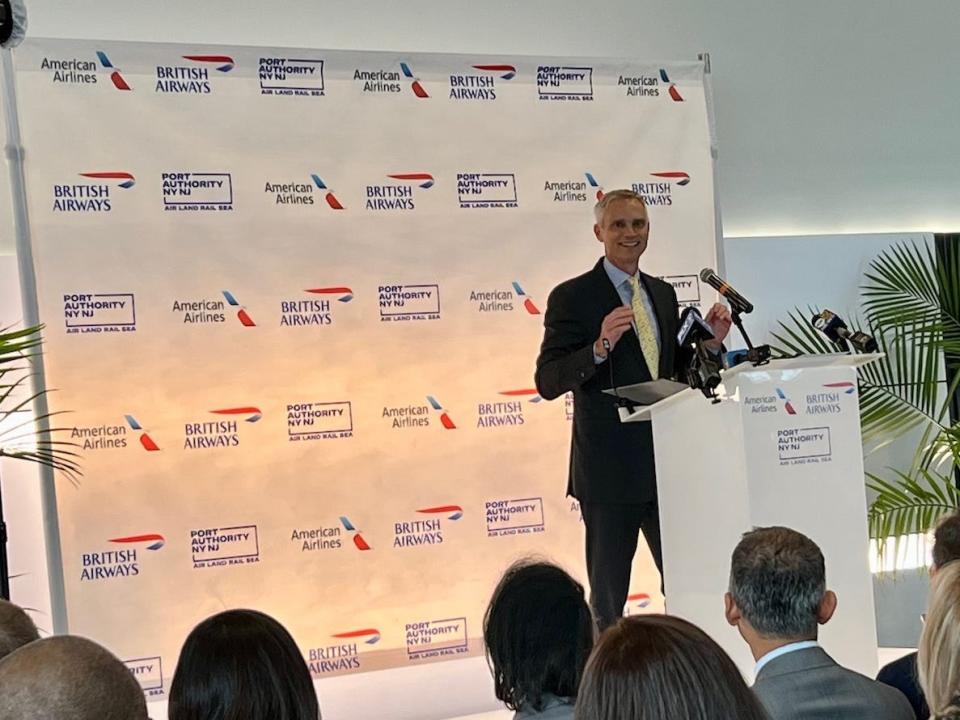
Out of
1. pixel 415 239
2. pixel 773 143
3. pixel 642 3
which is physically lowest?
pixel 415 239

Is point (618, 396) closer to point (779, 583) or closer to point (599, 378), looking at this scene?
point (599, 378)

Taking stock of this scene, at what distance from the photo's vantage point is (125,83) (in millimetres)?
4629

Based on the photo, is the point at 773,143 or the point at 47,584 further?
the point at 773,143

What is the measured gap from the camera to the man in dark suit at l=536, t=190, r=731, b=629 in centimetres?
430

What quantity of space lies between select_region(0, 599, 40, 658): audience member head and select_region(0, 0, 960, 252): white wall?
3354mm

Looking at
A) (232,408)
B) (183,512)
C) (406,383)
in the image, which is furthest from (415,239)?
(183,512)

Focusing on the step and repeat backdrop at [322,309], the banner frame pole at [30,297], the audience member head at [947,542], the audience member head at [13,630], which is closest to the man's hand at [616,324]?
the step and repeat backdrop at [322,309]

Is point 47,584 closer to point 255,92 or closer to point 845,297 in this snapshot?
point 255,92

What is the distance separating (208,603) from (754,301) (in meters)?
2.87

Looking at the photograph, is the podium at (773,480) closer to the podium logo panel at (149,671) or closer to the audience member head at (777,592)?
the audience member head at (777,592)

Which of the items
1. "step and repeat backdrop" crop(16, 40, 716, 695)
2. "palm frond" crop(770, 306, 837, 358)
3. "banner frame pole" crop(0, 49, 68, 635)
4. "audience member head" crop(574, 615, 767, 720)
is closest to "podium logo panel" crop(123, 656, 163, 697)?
"step and repeat backdrop" crop(16, 40, 716, 695)

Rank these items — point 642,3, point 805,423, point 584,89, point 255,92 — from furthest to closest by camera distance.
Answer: point 642,3 → point 584,89 → point 255,92 → point 805,423

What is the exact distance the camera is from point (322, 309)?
4867mm

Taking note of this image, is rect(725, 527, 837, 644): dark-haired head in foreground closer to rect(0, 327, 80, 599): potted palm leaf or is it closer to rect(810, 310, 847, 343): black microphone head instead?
rect(810, 310, 847, 343): black microphone head
